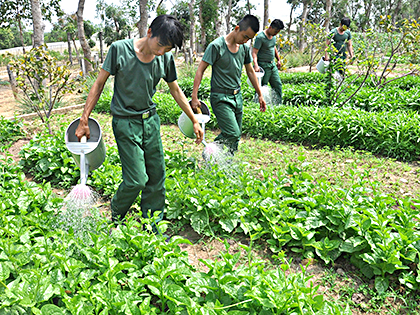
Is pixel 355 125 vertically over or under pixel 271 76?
under

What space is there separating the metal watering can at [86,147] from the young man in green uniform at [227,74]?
4.17 feet

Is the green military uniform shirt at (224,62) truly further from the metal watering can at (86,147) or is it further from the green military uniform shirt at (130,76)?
the metal watering can at (86,147)

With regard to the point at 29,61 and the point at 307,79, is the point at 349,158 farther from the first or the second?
the point at 307,79

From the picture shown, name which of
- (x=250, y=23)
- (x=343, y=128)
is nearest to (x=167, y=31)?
(x=250, y=23)

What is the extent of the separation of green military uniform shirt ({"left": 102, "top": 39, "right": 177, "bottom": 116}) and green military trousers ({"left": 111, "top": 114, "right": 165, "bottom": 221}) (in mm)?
104

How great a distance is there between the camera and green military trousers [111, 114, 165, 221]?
9.39 feet

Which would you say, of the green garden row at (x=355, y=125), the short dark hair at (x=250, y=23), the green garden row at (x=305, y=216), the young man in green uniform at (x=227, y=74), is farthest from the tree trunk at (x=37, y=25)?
the short dark hair at (x=250, y=23)

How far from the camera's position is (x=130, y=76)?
279 centimetres

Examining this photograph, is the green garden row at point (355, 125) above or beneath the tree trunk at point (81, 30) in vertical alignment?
beneath

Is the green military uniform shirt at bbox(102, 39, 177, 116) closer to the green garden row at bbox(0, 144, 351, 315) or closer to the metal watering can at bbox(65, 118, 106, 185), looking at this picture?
the metal watering can at bbox(65, 118, 106, 185)

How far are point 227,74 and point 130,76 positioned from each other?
163 cm

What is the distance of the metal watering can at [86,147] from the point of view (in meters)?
2.91

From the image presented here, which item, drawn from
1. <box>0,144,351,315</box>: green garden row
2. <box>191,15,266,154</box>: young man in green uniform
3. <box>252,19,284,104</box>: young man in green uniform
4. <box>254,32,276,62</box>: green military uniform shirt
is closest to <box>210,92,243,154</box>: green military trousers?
<box>191,15,266,154</box>: young man in green uniform

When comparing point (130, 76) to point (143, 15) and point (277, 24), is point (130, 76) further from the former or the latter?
point (143, 15)
